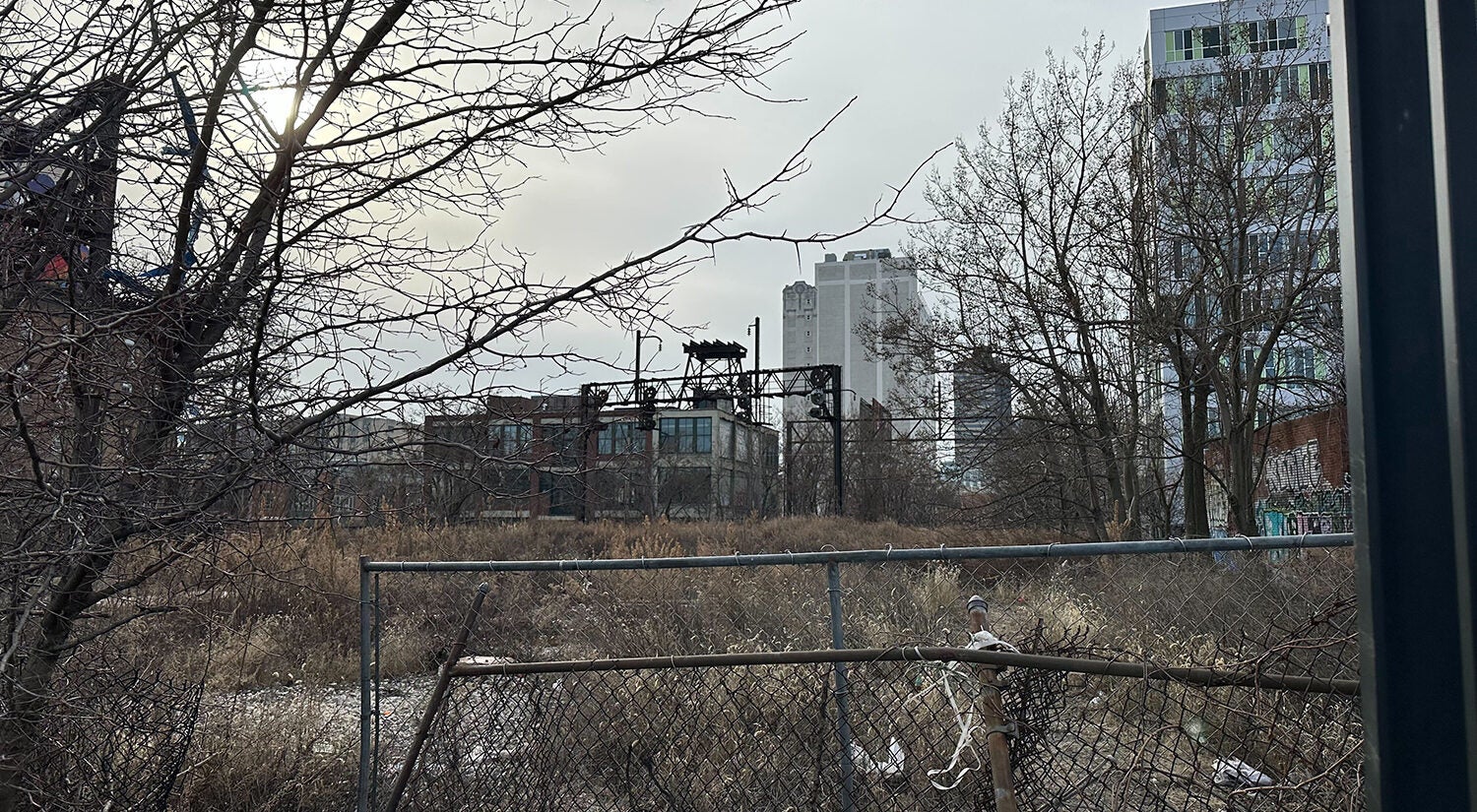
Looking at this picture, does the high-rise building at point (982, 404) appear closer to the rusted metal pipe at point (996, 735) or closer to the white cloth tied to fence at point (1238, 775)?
the white cloth tied to fence at point (1238, 775)

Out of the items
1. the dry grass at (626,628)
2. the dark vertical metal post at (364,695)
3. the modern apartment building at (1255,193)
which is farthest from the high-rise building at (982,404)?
the dark vertical metal post at (364,695)

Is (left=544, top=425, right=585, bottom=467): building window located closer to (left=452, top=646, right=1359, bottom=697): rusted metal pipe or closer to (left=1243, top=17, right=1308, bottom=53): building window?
(left=452, top=646, right=1359, bottom=697): rusted metal pipe

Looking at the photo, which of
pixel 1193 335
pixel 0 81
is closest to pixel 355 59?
pixel 0 81

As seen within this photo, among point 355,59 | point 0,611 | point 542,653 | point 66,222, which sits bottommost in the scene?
point 542,653

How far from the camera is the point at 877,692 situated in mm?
4836

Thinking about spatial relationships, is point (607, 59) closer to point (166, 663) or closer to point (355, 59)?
point (355, 59)

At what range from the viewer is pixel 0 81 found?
9.55 ft

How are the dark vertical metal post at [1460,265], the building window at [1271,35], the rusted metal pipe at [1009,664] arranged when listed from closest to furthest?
the dark vertical metal post at [1460,265] → the rusted metal pipe at [1009,664] → the building window at [1271,35]

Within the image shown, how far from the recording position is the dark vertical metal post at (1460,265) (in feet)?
3.61

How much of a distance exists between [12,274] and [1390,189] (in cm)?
356

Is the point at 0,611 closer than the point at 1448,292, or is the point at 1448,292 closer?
the point at 1448,292

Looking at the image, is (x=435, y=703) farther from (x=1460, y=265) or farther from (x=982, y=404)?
(x=982, y=404)

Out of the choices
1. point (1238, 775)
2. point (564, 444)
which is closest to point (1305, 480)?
point (1238, 775)

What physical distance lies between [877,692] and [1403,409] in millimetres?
3958
